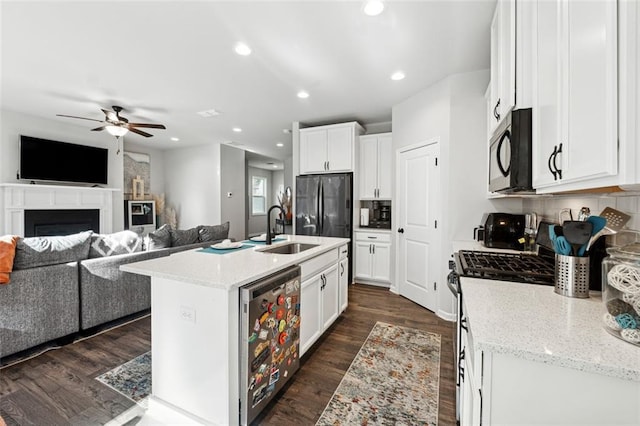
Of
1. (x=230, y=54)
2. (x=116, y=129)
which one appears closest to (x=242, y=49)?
(x=230, y=54)

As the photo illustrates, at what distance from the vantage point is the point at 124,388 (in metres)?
1.86

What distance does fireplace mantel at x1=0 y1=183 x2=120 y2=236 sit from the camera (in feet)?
14.4

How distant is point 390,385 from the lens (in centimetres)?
193

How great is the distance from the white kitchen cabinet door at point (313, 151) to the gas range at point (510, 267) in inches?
121

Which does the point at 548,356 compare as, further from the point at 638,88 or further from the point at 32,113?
the point at 32,113

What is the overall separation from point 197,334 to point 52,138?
5.82 meters

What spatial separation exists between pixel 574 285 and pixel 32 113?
704 cm

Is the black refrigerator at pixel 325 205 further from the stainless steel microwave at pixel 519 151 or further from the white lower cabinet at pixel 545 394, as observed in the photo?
the white lower cabinet at pixel 545 394

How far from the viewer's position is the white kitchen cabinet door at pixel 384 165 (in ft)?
14.2

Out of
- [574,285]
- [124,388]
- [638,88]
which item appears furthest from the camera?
[124,388]

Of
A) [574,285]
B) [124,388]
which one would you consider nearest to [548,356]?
[574,285]

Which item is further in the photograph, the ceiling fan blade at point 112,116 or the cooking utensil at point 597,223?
the ceiling fan blade at point 112,116

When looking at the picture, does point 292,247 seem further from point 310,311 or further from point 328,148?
point 328,148

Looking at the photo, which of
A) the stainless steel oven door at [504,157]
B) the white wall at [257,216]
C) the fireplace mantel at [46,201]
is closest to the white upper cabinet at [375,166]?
the stainless steel oven door at [504,157]
